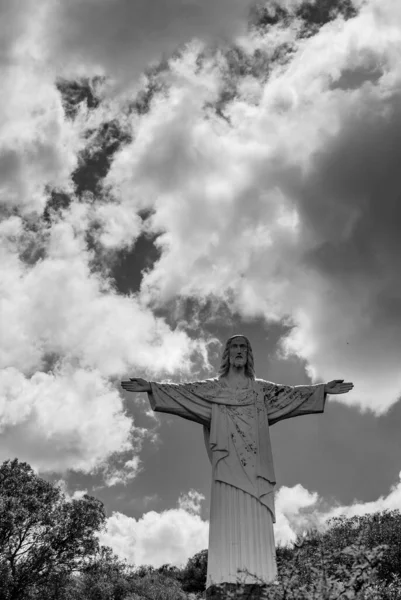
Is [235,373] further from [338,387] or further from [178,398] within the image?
[338,387]

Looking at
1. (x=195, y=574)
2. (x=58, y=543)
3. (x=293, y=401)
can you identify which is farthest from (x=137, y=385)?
(x=195, y=574)

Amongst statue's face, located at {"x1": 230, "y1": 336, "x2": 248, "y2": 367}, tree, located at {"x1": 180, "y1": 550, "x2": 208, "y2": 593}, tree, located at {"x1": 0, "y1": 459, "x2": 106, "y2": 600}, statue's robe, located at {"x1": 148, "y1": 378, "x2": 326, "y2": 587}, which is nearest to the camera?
statue's robe, located at {"x1": 148, "y1": 378, "x2": 326, "y2": 587}

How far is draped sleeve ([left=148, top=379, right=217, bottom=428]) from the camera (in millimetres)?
12578

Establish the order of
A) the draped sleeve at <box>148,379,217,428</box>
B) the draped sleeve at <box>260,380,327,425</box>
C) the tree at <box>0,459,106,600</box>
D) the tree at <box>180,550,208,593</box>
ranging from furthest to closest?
1. the tree at <box>180,550,208,593</box>
2. the tree at <box>0,459,106,600</box>
3. the draped sleeve at <box>260,380,327,425</box>
4. the draped sleeve at <box>148,379,217,428</box>

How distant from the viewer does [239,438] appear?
11.9 meters

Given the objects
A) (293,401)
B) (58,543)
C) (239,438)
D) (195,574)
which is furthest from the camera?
(195,574)

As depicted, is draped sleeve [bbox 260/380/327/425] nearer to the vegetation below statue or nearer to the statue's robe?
the statue's robe

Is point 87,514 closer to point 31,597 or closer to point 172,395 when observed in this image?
point 31,597

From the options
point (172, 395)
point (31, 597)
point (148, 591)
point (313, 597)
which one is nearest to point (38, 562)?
point (31, 597)

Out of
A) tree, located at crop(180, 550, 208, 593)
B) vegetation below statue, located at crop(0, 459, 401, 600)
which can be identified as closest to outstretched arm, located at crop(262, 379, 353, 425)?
vegetation below statue, located at crop(0, 459, 401, 600)

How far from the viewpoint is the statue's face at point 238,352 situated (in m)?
13.1

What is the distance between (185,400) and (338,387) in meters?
3.14

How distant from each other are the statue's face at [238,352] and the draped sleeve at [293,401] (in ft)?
2.19

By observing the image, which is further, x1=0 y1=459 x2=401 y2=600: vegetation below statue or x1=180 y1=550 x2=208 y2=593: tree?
x1=180 y1=550 x2=208 y2=593: tree
